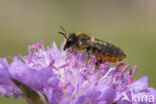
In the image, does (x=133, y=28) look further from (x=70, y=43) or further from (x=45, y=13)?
(x=70, y=43)

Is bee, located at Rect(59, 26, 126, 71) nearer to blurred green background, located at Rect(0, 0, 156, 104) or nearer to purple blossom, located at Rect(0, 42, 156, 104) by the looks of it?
purple blossom, located at Rect(0, 42, 156, 104)

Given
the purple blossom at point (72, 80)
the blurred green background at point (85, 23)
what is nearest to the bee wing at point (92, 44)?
the purple blossom at point (72, 80)

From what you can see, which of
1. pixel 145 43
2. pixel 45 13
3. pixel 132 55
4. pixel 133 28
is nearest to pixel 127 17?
pixel 133 28

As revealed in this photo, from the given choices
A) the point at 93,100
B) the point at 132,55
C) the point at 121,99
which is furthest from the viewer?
the point at 132,55

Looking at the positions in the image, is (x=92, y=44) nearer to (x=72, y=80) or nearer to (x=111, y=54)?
(x=111, y=54)

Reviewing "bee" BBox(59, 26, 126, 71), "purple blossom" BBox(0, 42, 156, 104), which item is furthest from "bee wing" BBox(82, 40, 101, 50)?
"purple blossom" BBox(0, 42, 156, 104)

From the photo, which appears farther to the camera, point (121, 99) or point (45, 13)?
point (45, 13)

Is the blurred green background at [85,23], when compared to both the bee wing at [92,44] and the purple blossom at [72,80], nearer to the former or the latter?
the purple blossom at [72,80]
